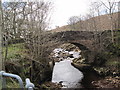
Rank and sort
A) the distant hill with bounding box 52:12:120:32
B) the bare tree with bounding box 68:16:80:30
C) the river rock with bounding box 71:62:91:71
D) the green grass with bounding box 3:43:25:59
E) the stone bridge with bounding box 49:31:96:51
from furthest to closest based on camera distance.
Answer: the bare tree with bounding box 68:16:80:30
the distant hill with bounding box 52:12:120:32
the river rock with bounding box 71:62:91:71
the stone bridge with bounding box 49:31:96:51
the green grass with bounding box 3:43:25:59

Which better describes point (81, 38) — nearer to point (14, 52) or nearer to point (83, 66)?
point (83, 66)

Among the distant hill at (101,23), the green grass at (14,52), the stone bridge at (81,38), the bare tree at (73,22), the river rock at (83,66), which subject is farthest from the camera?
the bare tree at (73,22)

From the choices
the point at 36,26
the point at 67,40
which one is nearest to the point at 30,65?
the point at 36,26

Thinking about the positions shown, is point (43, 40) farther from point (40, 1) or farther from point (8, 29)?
point (8, 29)

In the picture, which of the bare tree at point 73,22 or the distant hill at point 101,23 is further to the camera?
the bare tree at point 73,22

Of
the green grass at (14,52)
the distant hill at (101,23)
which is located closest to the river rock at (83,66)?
the distant hill at (101,23)

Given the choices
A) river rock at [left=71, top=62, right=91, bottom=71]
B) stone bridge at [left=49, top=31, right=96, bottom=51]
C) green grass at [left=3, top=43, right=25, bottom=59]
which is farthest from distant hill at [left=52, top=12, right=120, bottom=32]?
green grass at [left=3, top=43, right=25, bottom=59]

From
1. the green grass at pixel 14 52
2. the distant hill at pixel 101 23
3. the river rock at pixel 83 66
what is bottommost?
the river rock at pixel 83 66

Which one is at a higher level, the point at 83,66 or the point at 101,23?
the point at 101,23

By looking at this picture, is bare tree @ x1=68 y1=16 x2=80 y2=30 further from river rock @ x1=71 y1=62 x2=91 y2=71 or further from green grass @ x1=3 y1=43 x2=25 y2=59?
green grass @ x1=3 y1=43 x2=25 y2=59

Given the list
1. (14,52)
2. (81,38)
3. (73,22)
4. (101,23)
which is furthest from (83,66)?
(73,22)

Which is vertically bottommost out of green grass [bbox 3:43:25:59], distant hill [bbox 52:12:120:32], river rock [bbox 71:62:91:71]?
river rock [bbox 71:62:91:71]

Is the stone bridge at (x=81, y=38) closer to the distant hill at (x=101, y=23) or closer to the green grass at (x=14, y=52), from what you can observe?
the distant hill at (x=101, y=23)

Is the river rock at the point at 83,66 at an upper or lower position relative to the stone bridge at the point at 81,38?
lower
